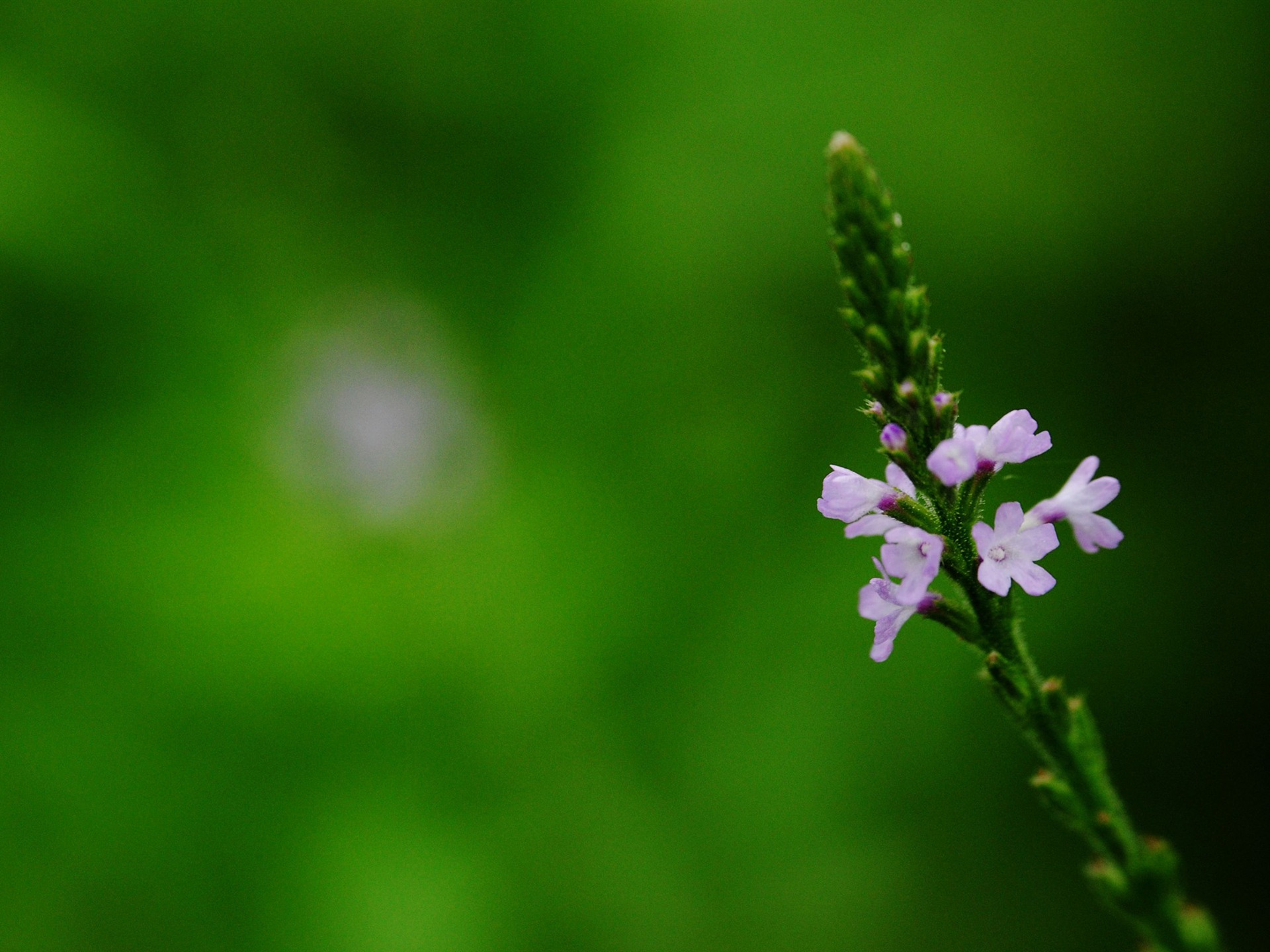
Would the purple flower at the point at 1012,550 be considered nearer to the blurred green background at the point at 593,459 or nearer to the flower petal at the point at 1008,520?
the flower petal at the point at 1008,520

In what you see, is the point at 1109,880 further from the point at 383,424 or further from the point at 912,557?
the point at 383,424

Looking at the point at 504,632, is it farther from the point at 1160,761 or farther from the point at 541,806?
the point at 1160,761

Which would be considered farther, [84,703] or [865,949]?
[865,949]

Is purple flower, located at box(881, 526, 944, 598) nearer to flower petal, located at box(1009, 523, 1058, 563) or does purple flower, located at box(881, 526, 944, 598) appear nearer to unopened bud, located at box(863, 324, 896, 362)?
flower petal, located at box(1009, 523, 1058, 563)

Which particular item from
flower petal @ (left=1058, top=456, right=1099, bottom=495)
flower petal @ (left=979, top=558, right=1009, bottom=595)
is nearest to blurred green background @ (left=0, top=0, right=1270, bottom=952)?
flower petal @ (left=1058, top=456, right=1099, bottom=495)

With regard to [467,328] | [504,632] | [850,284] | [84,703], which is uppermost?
[467,328]

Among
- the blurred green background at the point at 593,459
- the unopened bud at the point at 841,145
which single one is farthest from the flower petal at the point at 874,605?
the blurred green background at the point at 593,459

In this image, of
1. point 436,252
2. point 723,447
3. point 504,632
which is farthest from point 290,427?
point 723,447
